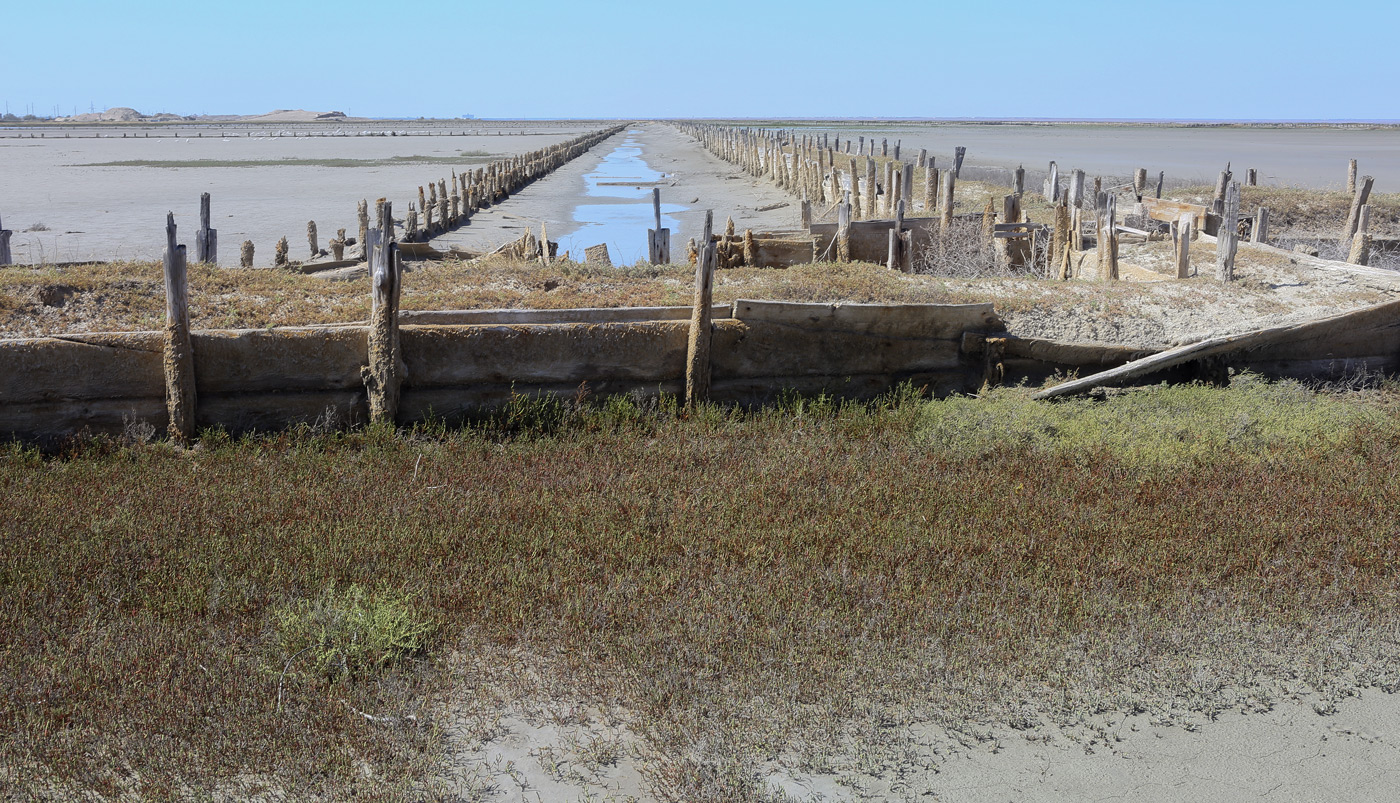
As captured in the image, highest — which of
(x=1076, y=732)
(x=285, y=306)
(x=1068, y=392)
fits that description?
(x=285, y=306)

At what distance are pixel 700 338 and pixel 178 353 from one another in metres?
4.21

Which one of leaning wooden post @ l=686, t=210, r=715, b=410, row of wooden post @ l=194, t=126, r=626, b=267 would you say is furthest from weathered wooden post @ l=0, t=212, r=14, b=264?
leaning wooden post @ l=686, t=210, r=715, b=410

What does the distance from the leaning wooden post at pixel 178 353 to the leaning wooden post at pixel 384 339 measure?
4.29ft

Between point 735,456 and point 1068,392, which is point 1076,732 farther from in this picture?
point 1068,392

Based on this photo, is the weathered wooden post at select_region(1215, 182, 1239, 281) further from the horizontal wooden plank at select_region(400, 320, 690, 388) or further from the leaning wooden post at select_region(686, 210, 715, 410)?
the horizontal wooden plank at select_region(400, 320, 690, 388)

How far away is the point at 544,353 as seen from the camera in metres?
8.74

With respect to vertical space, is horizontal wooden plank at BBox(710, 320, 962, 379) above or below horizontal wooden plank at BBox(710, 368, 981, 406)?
above

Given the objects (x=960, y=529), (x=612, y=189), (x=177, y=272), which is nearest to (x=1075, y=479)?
(x=960, y=529)

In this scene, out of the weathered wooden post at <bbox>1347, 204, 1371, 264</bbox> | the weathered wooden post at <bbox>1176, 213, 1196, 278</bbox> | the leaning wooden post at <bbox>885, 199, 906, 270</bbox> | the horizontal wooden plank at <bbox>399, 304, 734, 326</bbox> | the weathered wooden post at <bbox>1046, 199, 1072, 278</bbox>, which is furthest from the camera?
the weathered wooden post at <bbox>1347, 204, 1371, 264</bbox>

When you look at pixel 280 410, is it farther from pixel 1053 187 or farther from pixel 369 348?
pixel 1053 187

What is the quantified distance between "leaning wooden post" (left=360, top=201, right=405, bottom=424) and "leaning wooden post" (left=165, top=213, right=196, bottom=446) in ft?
4.29

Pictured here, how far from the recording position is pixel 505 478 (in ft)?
23.8

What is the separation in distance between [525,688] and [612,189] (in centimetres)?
4233

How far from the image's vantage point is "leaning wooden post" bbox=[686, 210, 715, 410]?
8836mm
